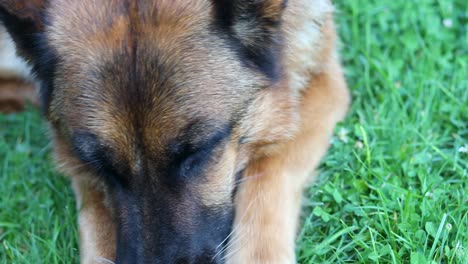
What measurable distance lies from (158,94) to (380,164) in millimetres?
947

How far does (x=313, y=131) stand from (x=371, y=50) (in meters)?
0.72

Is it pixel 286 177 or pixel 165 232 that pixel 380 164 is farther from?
pixel 165 232

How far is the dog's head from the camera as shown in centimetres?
186

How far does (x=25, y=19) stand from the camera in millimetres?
1977

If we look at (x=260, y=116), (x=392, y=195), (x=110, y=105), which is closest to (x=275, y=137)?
(x=260, y=116)

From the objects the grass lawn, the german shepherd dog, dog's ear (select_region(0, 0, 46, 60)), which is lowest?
the grass lawn

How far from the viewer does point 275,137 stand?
2.24 m

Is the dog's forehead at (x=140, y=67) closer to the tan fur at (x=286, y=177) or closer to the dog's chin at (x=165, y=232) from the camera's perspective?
the dog's chin at (x=165, y=232)

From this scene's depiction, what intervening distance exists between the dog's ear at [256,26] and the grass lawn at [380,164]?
1.84 ft

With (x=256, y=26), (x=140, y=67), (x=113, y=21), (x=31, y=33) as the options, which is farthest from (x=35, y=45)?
(x=256, y=26)

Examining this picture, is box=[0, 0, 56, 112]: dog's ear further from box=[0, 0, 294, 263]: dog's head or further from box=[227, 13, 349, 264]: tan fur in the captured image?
box=[227, 13, 349, 264]: tan fur

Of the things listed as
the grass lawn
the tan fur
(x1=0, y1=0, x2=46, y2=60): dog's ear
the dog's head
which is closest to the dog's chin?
the dog's head

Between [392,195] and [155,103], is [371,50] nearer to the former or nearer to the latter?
[392,195]

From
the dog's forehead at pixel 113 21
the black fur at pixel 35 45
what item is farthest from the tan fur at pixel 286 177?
the black fur at pixel 35 45
